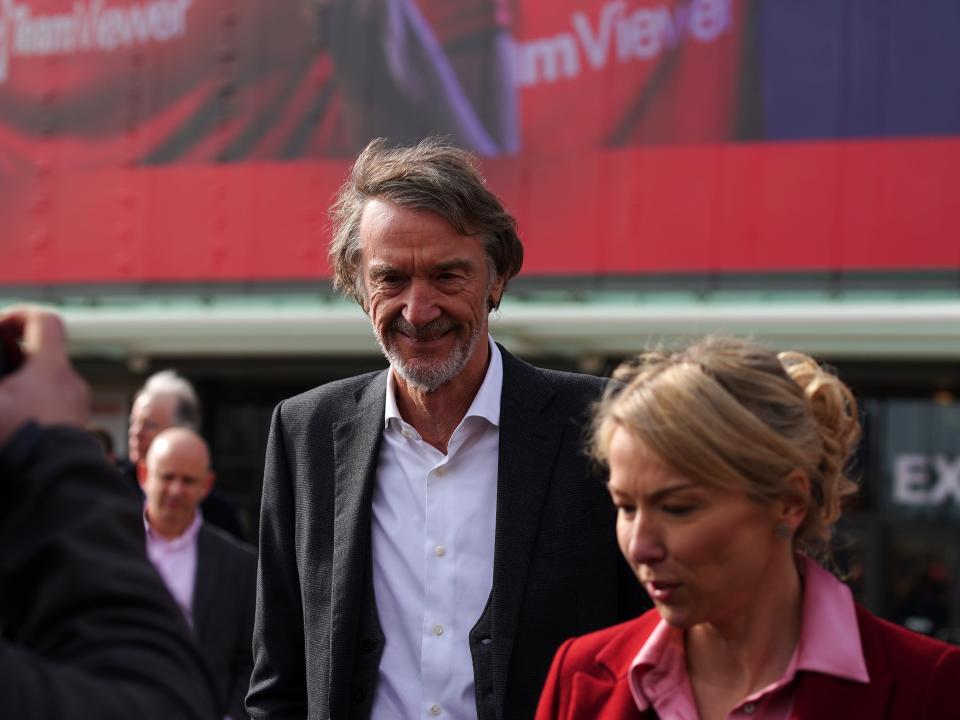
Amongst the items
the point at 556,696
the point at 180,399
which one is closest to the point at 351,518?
the point at 556,696

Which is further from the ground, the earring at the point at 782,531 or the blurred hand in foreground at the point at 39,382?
the blurred hand in foreground at the point at 39,382

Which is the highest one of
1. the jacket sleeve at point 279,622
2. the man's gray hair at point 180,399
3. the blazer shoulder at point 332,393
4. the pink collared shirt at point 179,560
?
the blazer shoulder at point 332,393

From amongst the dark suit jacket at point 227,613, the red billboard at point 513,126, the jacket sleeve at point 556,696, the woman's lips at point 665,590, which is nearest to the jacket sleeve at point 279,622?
the jacket sleeve at point 556,696

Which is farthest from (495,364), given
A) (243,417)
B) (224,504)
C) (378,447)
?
(243,417)

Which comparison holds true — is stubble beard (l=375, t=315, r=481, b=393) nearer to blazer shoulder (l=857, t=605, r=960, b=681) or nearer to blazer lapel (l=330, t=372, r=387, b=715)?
blazer lapel (l=330, t=372, r=387, b=715)

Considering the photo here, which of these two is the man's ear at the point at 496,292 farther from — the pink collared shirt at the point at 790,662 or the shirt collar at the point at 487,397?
the pink collared shirt at the point at 790,662

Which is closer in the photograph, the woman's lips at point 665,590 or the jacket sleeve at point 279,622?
the woman's lips at point 665,590

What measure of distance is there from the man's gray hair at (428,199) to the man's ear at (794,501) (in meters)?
1.00

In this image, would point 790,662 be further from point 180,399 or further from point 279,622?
point 180,399

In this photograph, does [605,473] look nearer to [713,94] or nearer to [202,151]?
[713,94]

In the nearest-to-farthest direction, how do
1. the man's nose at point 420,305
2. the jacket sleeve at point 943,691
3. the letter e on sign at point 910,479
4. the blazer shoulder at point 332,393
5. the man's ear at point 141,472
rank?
the jacket sleeve at point 943,691, the man's nose at point 420,305, the blazer shoulder at point 332,393, the man's ear at point 141,472, the letter e on sign at point 910,479

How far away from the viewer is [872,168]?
10.2m

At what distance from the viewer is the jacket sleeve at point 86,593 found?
1228 mm

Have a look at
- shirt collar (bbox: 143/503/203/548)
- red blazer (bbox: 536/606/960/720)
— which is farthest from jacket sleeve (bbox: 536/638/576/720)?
shirt collar (bbox: 143/503/203/548)
